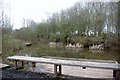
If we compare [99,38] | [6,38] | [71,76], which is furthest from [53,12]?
[71,76]

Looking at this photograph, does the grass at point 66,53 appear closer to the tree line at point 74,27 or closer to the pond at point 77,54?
the pond at point 77,54

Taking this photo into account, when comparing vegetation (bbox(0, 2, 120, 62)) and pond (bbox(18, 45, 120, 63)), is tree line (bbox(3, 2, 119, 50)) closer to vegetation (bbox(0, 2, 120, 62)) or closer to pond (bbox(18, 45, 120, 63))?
vegetation (bbox(0, 2, 120, 62))

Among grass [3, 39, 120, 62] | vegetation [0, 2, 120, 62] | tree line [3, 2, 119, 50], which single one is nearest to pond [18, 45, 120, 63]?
grass [3, 39, 120, 62]

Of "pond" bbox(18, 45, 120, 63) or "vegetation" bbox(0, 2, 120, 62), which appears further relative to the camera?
"vegetation" bbox(0, 2, 120, 62)

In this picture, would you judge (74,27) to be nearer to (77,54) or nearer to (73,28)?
(73,28)

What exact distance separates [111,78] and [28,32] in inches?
246

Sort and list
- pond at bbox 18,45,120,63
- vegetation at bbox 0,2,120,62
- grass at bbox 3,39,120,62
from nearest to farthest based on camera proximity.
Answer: grass at bbox 3,39,120,62 < pond at bbox 18,45,120,63 < vegetation at bbox 0,2,120,62

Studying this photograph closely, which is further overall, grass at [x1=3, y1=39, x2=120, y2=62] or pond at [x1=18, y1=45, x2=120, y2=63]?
pond at [x1=18, y1=45, x2=120, y2=63]

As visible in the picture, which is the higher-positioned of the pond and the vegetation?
the vegetation

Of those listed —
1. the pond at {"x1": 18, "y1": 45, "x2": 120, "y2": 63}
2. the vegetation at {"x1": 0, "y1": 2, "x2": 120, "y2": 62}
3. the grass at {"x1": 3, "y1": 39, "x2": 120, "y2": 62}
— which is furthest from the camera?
the vegetation at {"x1": 0, "y1": 2, "x2": 120, "y2": 62}

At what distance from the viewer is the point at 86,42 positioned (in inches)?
341

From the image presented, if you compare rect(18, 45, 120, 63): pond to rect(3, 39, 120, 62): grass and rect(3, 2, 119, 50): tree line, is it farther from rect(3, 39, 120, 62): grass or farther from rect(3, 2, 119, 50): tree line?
rect(3, 2, 119, 50): tree line

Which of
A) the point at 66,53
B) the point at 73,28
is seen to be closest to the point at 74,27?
the point at 73,28

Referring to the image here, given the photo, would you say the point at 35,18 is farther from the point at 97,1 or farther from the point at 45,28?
the point at 97,1
